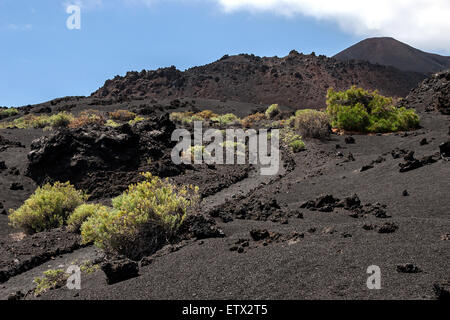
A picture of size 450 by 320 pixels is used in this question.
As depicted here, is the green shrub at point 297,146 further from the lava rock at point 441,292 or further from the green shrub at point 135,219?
the lava rock at point 441,292

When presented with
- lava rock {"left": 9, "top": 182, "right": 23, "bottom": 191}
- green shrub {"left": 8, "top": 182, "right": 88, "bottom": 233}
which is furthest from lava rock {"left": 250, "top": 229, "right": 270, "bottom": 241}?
lava rock {"left": 9, "top": 182, "right": 23, "bottom": 191}

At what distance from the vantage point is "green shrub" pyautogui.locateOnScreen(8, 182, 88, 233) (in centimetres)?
914

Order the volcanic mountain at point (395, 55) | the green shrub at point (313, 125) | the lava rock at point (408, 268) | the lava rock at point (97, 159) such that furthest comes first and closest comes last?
the volcanic mountain at point (395, 55) < the green shrub at point (313, 125) < the lava rock at point (97, 159) < the lava rock at point (408, 268)

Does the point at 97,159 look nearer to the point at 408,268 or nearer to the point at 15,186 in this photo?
the point at 15,186

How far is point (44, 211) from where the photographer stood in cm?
936

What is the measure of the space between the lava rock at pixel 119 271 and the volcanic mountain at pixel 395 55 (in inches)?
3490

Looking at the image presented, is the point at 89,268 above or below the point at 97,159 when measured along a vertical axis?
below

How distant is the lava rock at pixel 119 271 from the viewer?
4676 mm

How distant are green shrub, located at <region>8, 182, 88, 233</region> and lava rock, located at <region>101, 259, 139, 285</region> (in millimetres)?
5300

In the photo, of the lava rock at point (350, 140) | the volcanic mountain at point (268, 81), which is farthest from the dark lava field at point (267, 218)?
the volcanic mountain at point (268, 81)

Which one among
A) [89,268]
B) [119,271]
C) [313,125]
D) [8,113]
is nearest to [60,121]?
[8,113]

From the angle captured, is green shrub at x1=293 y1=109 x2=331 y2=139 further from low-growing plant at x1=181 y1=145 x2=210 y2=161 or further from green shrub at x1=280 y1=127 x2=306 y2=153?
low-growing plant at x1=181 y1=145 x2=210 y2=161

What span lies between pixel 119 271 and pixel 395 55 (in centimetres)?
9843
